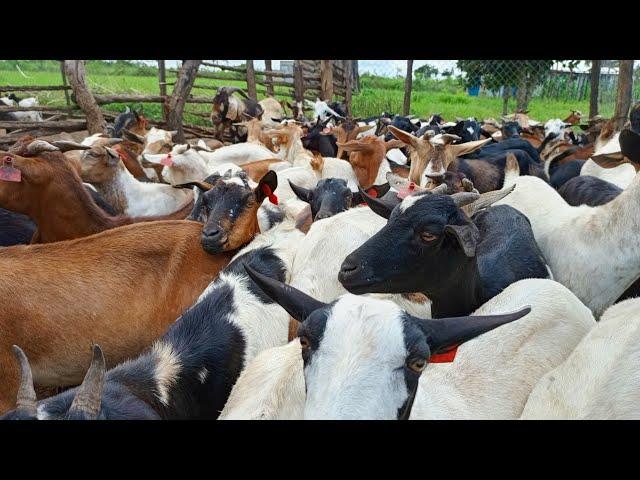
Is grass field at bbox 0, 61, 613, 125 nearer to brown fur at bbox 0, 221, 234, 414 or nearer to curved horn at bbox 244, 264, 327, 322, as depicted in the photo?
brown fur at bbox 0, 221, 234, 414

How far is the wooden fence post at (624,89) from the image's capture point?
24.1 ft

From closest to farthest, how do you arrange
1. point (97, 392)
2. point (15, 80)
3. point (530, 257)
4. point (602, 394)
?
1. point (97, 392)
2. point (602, 394)
3. point (530, 257)
4. point (15, 80)

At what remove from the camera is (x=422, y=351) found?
205 centimetres

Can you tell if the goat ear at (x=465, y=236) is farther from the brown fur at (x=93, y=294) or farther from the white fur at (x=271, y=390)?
the brown fur at (x=93, y=294)

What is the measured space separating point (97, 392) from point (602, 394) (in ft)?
6.41

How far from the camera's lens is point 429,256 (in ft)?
10.5

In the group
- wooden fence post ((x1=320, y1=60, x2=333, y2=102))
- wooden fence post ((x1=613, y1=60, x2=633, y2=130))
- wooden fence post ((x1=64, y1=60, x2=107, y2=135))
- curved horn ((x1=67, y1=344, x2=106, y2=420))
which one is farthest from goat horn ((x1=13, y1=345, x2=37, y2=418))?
wooden fence post ((x1=320, y1=60, x2=333, y2=102))

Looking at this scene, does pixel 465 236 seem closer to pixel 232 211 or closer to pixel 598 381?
pixel 598 381

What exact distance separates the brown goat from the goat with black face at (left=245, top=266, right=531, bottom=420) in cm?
324

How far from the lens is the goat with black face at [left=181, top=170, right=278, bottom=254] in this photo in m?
4.04

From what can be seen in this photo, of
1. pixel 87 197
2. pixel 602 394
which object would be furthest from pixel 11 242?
pixel 602 394

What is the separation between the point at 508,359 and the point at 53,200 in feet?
12.5

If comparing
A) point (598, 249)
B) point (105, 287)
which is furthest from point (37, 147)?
point (598, 249)

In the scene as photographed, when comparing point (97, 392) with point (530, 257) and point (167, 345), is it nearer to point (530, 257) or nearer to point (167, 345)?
point (167, 345)
